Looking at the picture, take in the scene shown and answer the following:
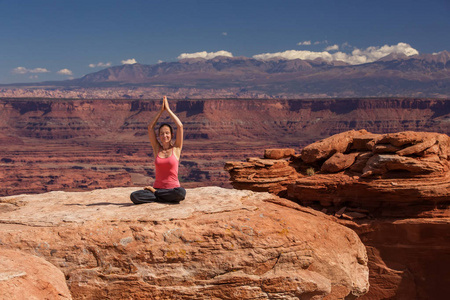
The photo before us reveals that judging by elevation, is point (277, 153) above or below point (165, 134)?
below

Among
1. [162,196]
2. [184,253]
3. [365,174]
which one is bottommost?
[184,253]

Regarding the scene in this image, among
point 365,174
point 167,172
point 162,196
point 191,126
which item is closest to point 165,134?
point 167,172

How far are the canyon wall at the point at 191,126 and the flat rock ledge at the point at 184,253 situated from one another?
4144 inches

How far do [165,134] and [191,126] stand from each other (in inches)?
6162

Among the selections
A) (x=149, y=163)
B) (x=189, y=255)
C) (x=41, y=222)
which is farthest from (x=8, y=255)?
(x=149, y=163)

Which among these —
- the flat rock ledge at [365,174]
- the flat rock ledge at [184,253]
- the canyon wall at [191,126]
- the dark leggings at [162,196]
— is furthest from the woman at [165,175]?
the canyon wall at [191,126]

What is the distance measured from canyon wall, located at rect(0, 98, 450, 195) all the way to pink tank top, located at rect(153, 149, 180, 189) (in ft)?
342

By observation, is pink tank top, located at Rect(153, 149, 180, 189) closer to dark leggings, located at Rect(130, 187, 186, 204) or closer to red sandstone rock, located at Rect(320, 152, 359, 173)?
dark leggings, located at Rect(130, 187, 186, 204)

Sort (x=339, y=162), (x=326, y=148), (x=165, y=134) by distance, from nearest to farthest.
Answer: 1. (x=165, y=134)
2. (x=339, y=162)
3. (x=326, y=148)

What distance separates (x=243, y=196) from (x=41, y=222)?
4.19m

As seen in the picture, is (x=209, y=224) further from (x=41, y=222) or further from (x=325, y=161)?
(x=325, y=161)

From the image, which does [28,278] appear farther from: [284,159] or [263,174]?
[284,159]

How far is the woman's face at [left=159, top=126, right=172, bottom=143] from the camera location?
10.1 meters

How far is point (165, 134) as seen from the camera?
399 inches
